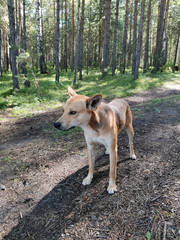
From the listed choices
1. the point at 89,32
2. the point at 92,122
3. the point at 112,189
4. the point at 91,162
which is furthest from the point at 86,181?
the point at 89,32

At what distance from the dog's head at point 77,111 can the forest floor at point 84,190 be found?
4.63 ft

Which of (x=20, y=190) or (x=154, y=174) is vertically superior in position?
(x=154, y=174)

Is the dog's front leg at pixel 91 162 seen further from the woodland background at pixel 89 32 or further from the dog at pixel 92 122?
the woodland background at pixel 89 32

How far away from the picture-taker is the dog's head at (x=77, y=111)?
283 cm

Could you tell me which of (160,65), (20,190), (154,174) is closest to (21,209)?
(20,190)

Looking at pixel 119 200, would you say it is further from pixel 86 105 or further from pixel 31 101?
pixel 31 101

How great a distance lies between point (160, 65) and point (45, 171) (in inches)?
824

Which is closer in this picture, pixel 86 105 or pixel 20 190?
pixel 86 105

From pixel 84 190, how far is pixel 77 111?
160 centimetres

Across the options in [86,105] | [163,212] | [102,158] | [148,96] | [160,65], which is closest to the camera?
[163,212]

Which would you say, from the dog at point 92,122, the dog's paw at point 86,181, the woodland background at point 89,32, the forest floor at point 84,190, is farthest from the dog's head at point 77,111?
the woodland background at point 89,32

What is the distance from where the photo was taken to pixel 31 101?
33.6 feet

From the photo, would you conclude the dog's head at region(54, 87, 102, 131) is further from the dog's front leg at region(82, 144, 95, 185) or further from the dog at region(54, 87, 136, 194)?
the dog's front leg at region(82, 144, 95, 185)

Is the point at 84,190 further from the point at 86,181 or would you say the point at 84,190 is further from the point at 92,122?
the point at 92,122
